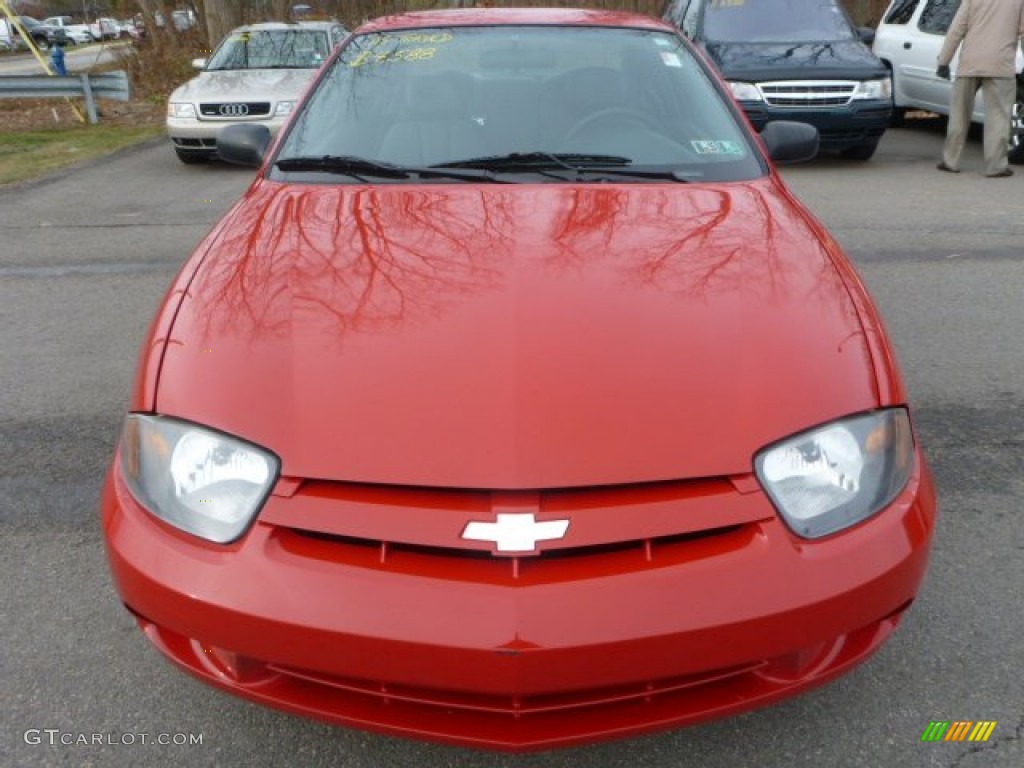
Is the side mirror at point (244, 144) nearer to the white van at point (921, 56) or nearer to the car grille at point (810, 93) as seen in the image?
the car grille at point (810, 93)

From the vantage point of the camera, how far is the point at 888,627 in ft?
5.90

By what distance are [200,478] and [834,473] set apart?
1207 mm

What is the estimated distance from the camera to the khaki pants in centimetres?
812

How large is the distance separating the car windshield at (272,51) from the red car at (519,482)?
8665 millimetres

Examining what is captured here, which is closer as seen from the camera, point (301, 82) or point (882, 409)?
point (882, 409)

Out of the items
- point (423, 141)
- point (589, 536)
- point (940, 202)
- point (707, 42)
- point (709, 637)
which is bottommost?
point (940, 202)

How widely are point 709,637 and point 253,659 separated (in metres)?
0.82

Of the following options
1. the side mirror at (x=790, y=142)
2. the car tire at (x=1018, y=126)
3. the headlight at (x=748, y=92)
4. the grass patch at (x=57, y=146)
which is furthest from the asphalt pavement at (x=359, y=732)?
the grass patch at (x=57, y=146)

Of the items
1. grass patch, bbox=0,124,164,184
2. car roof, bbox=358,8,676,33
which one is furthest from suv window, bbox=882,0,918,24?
grass patch, bbox=0,124,164,184

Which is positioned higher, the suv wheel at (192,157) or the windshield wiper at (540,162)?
the windshield wiper at (540,162)

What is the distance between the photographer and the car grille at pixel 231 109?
29.8ft

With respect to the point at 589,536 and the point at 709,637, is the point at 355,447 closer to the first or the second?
the point at 589,536

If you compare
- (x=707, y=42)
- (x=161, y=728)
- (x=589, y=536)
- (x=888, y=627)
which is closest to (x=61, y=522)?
(x=161, y=728)

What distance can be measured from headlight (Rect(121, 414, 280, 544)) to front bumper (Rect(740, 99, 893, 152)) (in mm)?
7527
